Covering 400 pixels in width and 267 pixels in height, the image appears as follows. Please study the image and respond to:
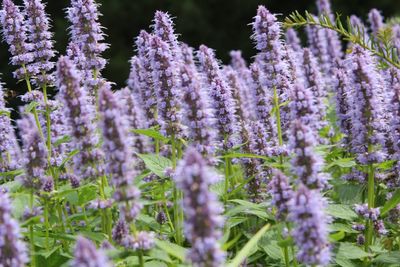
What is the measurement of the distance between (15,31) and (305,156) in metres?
3.01

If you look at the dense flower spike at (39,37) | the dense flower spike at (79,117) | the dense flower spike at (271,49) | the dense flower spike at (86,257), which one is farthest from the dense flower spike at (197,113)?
the dense flower spike at (39,37)

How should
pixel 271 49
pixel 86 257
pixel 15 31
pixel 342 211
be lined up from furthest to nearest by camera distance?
1. pixel 15 31
2. pixel 271 49
3. pixel 342 211
4. pixel 86 257

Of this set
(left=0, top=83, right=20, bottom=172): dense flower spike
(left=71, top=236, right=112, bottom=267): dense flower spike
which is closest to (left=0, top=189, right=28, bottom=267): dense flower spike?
(left=71, top=236, right=112, bottom=267): dense flower spike

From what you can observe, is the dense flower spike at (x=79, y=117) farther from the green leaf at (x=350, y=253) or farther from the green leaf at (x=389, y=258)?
the green leaf at (x=389, y=258)

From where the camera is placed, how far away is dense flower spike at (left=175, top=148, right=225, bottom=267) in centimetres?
302

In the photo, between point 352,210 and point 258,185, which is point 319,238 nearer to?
point 352,210

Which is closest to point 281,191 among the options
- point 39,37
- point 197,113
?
point 197,113

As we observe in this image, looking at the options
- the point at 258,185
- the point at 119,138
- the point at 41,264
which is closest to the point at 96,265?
the point at 119,138

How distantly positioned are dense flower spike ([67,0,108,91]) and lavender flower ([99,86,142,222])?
1991 mm

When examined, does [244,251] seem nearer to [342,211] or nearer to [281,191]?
[281,191]

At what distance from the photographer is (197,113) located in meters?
4.31

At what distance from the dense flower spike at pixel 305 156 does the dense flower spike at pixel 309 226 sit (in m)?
0.34

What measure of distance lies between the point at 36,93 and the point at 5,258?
2.90 meters

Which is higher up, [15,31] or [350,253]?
[15,31]
